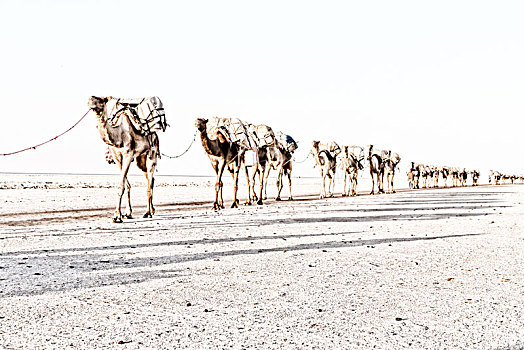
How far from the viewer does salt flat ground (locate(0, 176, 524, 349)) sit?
18.6ft

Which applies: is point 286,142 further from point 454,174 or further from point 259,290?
point 454,174

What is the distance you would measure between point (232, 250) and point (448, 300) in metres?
5.45

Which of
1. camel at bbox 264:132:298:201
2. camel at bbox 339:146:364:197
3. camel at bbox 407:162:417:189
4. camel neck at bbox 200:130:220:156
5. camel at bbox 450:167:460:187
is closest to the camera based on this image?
camel neck at bbox 200:130:220:156

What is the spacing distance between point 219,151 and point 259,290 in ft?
57.7

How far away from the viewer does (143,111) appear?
18.6m

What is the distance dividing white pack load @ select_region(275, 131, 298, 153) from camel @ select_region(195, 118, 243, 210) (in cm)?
909

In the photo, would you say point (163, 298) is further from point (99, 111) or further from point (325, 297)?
point (99, 111)

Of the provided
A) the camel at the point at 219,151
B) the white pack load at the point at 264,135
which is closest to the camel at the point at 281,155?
the white pack load at the point at 264,135

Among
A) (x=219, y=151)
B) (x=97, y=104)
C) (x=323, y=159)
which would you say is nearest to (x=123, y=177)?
(x=97, y=104)

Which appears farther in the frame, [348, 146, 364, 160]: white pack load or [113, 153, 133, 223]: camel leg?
[348, 146, 364, 160]: white pack load

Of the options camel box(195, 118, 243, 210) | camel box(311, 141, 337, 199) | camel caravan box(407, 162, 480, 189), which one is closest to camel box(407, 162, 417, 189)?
camel caravan box(407, 162, 480, 189)

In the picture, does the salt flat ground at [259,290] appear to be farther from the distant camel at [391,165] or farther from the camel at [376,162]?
the distant camel at [391,165]

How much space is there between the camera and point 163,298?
7309mm

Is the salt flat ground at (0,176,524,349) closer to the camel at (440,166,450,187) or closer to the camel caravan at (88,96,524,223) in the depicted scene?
the camel caravan at (88,96,524,223)
